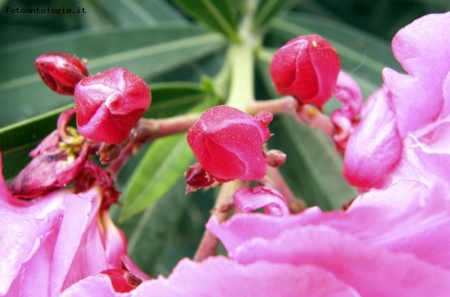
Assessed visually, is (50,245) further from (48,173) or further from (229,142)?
(229,142)

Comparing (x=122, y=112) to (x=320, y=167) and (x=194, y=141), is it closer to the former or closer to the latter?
(x=194, y=141)

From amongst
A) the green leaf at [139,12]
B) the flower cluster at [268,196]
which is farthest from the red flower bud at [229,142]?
the green leaf at [139,12]

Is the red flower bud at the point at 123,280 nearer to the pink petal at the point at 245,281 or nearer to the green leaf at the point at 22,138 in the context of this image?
the pink petal at the point at 245,281

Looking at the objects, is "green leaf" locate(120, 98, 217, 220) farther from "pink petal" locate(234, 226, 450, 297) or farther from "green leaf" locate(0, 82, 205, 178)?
"pink petal" locate(234, 226, 450, 297)

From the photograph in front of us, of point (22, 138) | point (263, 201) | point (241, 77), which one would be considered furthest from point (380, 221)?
point (241, 77)

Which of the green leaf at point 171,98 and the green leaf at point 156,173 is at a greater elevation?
the green leaf at point 171,98

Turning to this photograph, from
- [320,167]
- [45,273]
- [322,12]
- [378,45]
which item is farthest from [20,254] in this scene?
[322,12]

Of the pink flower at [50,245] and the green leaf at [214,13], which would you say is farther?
the green leaf at [214,13]
